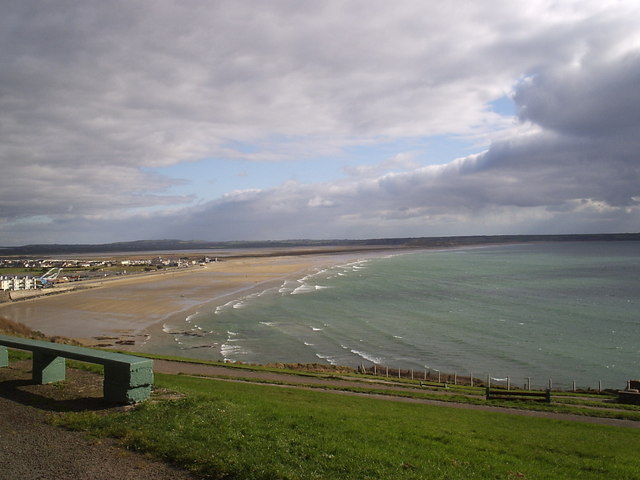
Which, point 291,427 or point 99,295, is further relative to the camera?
point 99,295

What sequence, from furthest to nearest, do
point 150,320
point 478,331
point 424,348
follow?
1. point 150,320
2. point 478,331
3. point 424,348

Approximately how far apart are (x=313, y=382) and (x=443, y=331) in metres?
21.5

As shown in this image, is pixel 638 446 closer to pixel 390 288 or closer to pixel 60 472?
→ pixel 60 472

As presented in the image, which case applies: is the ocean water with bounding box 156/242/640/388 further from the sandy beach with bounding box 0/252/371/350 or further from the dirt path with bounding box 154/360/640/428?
the dirt path with bounding box 154/360/640/428

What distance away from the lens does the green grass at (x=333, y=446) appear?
21.0 feet

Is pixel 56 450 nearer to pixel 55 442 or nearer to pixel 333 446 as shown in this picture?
pixel 55 442

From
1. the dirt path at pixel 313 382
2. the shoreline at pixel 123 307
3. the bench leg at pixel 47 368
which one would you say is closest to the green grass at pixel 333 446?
the bench leg at pixel 47 368

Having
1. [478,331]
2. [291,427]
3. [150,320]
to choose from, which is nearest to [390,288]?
[478,331]

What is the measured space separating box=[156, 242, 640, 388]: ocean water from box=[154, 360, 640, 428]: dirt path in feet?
25.8

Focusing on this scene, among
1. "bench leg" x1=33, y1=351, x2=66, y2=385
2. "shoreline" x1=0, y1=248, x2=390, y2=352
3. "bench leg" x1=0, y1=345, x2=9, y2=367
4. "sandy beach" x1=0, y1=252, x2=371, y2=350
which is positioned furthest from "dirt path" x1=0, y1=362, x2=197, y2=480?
"sandy beach" x1=0, y1=252, x2=371, y2=350

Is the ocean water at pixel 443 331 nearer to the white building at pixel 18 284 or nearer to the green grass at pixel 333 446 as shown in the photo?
the green grass at pixel 333 446

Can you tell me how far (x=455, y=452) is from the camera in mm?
8094

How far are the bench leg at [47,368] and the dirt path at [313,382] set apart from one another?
955 cm

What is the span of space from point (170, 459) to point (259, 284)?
7248 centimetres
